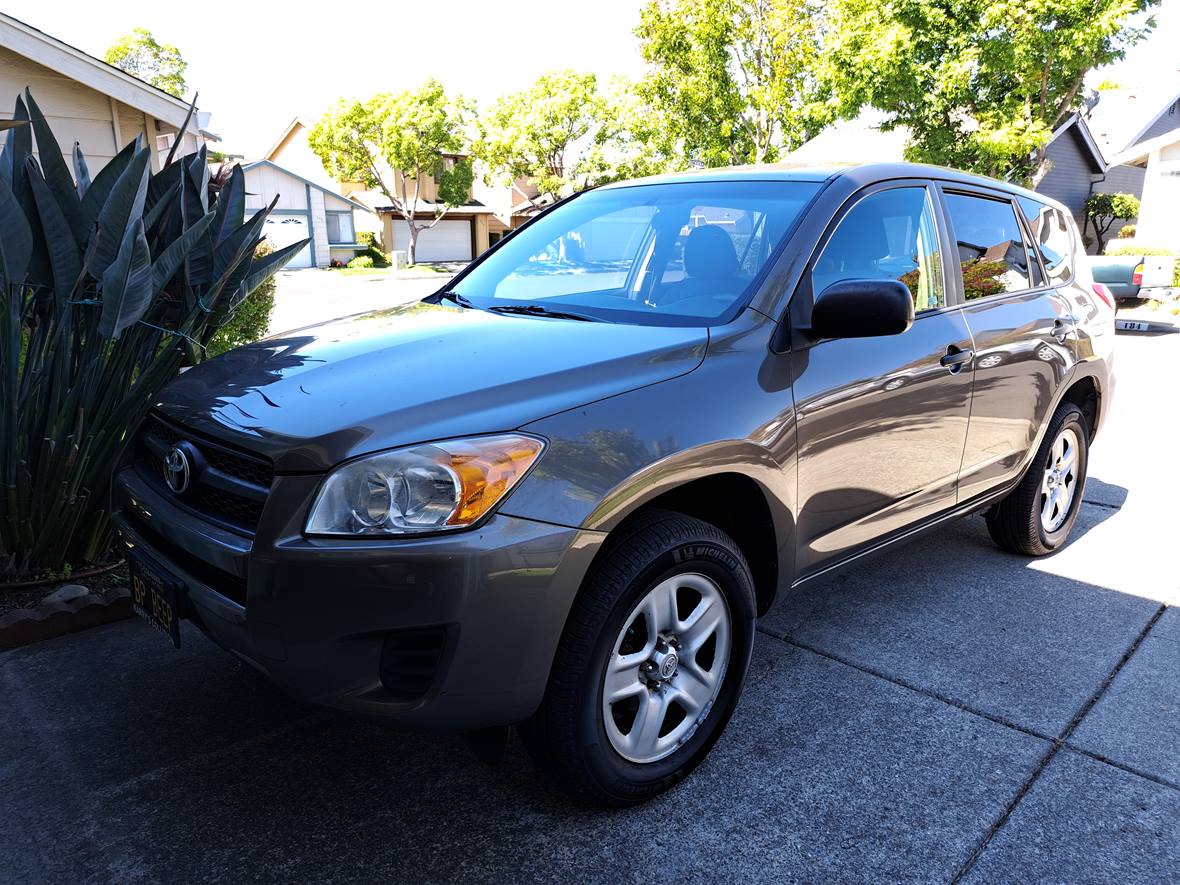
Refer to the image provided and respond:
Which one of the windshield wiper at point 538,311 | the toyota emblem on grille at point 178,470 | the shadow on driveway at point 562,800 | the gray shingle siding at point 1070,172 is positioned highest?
the gray shingle siding at point 1070,172

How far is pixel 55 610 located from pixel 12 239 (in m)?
1.38

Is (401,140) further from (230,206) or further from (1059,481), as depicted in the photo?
(1059,481)

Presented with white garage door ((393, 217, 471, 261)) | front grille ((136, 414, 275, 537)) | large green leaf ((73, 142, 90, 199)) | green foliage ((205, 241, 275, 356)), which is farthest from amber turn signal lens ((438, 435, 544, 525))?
white garage door ((393, 217, 471, 261))

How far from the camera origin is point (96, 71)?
338 inches

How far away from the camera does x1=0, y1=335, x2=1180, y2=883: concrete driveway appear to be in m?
2.30

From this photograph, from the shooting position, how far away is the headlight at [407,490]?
2.02 meters

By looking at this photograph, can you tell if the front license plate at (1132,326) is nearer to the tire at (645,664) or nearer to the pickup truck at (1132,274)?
the pickup truck at (1132,274)

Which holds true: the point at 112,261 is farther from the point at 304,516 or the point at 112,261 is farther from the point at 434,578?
the point at 434,578

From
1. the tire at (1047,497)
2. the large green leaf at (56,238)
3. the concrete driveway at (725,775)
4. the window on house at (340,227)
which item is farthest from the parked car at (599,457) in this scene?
the window on house at (340,227)

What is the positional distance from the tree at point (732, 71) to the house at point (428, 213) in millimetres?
22879

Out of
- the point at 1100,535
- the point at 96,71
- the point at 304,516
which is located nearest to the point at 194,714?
the point at 304,516

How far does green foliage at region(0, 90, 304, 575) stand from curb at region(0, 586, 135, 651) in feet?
1.06

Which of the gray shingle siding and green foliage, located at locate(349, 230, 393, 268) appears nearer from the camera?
the gray shingle siding

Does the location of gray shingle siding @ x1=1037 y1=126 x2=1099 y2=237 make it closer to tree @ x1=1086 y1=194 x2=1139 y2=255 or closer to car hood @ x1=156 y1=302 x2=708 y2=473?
tree @ x1=1086 y1=194 x2=1139 y2=255
